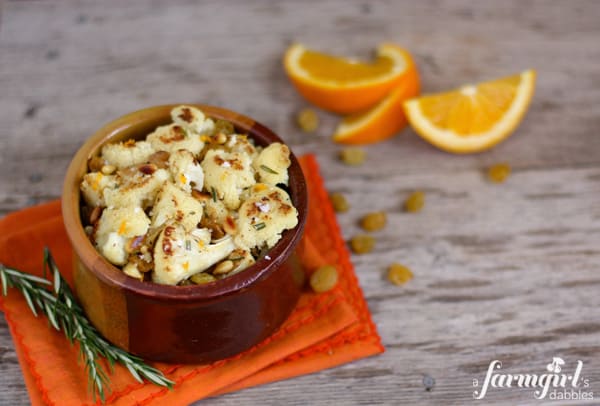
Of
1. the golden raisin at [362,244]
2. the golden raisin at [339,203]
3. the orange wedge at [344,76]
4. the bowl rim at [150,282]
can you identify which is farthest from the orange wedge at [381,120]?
the bowl rim at [150,282]

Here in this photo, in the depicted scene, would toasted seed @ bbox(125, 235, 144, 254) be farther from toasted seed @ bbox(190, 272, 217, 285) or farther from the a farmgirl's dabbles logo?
the a farmgirl's dabbles logo

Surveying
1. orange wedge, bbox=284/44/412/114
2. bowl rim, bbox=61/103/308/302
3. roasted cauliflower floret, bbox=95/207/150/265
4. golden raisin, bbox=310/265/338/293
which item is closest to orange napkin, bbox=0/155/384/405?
golden raisin, bbox=310/265/338/293

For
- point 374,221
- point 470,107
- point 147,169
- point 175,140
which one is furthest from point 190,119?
point 470,107

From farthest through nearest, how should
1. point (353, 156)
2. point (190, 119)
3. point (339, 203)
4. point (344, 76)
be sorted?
point (344, 76), point (353, 156), point (339, 203), point (190, 119)

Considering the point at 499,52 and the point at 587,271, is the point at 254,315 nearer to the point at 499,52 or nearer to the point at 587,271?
the point at 587,271

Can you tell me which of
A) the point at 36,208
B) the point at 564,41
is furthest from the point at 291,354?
the point at 564,41

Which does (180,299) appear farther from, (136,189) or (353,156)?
(353,156)
